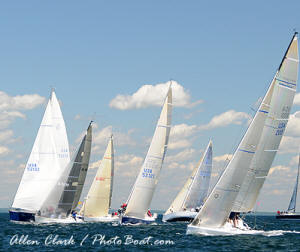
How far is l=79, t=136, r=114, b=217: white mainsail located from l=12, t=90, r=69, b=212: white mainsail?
24.7 ft

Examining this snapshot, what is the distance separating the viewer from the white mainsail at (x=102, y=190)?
220 ft

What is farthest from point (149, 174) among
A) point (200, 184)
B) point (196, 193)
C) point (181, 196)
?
point (181, 196)

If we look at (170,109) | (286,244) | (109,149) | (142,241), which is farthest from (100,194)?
(286,244)

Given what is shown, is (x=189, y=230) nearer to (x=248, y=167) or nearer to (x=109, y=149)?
(x=248, y=167)

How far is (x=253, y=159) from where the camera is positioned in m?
44.4

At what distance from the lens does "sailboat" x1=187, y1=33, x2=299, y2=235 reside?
1602 inches

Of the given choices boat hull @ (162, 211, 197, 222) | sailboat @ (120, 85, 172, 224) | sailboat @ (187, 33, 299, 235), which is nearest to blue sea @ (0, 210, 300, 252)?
sailboat @ (187, 33, 299, 235)

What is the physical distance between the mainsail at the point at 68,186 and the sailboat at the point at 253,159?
800 inches

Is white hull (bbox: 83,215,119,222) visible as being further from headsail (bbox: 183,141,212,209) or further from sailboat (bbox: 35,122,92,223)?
headsail (bbox: 183,141,212,209)

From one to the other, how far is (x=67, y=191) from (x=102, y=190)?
31.5 feet

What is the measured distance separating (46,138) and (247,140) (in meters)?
26.3

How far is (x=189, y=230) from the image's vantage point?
136 feet

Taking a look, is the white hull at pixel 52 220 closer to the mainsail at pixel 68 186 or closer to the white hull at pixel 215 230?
the mainsail at pixel 68 186

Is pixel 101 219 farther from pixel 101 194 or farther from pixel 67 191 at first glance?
pixel 67 191
